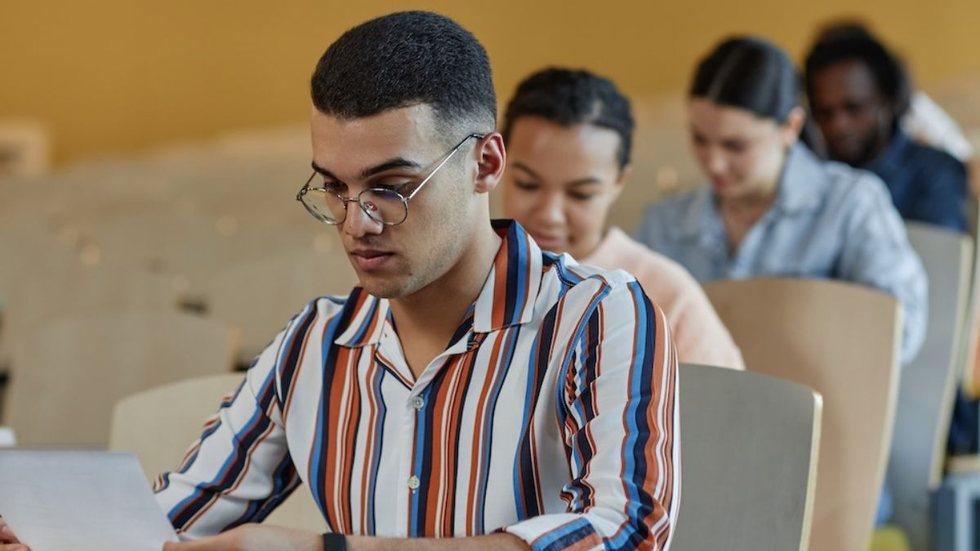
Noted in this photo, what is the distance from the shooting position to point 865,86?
3031 mm

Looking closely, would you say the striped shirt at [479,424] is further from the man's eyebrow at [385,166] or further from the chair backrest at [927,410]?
the chair backrest at [927,410]

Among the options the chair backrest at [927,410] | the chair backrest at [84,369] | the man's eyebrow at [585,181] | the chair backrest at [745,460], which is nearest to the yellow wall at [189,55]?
the chair backrest at [927,410]

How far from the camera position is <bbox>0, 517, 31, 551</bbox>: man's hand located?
1.13 metres

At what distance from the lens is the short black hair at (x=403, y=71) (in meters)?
1.10

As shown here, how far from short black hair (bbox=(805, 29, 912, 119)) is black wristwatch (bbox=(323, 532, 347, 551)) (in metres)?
2.26

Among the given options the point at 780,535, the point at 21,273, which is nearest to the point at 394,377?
the point at 780,535

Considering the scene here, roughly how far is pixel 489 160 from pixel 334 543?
1.11 feet

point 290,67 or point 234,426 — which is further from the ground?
point 234,426

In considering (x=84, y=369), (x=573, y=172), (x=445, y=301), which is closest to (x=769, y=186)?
(x=573, y=172)

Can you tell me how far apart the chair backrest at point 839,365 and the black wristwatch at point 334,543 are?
36.8 inches

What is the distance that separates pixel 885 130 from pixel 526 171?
1.37 metres

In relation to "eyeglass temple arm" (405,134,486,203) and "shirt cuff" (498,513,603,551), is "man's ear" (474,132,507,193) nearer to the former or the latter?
"eyeglass temple arm" (405,134,486,203)

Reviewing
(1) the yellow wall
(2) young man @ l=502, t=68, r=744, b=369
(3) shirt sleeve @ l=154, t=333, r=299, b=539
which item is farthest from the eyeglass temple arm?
(1) the yellow wall

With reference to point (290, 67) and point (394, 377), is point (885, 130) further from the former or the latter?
point (290, 67)
